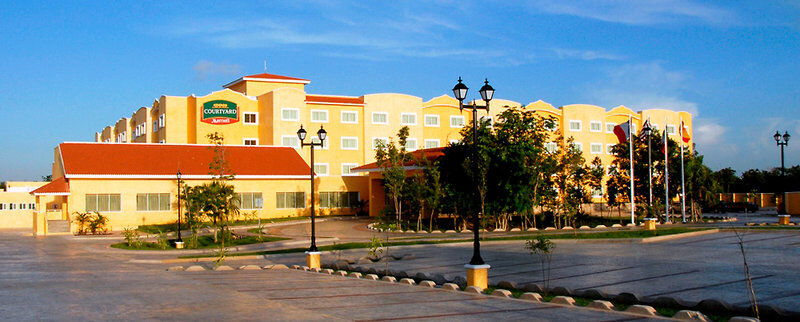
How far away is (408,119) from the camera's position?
203 feet

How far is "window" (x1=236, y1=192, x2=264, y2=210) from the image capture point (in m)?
47.6

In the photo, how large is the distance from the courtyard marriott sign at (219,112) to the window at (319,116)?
21.1 feet

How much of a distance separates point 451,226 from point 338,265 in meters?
19.9

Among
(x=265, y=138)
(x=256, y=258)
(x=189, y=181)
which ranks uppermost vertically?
(x=265, y=138)

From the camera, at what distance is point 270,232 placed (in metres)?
38.5

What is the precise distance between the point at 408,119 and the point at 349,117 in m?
5.64

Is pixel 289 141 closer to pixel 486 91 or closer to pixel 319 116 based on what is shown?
pixel 319 116

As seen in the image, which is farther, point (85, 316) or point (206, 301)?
point (206, 301)

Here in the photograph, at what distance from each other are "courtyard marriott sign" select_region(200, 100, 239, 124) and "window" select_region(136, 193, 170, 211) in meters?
12.5

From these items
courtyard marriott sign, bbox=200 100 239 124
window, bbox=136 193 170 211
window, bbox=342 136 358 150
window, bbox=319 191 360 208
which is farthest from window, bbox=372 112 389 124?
window, bbox=136 193 170 211

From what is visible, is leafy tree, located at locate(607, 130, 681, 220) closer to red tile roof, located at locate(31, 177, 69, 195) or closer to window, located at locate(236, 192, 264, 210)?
window, located at locate(236, 192, 264, 210)

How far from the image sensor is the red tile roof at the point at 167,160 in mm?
43844

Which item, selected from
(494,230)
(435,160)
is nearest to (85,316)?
(494,230)

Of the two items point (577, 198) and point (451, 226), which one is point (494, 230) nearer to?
point (451, 226)
